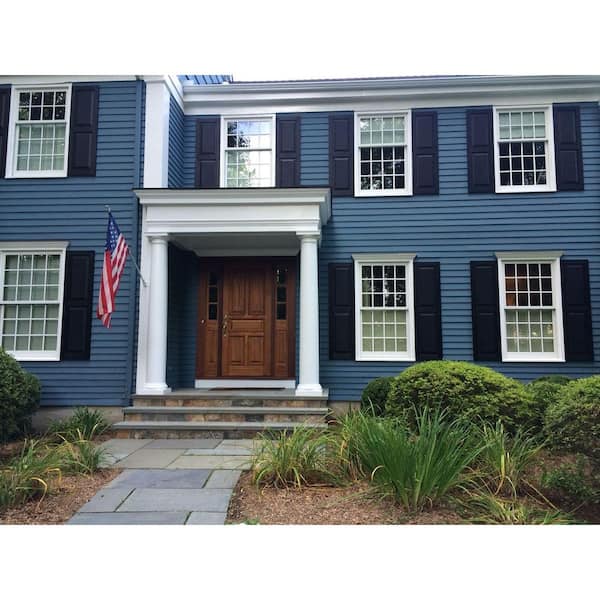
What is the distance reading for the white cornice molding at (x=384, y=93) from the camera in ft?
26.3

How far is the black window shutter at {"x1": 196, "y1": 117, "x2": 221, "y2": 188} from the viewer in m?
8.49

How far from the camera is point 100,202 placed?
7.59 m

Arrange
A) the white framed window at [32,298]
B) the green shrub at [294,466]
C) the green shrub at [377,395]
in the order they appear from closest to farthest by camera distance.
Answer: the green shrub at [294,466] → the green shrub at [377,395] → the white framed window at [32,298]

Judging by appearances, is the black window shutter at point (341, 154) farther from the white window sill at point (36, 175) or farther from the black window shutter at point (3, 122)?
the black window shutter at point (3, 122)

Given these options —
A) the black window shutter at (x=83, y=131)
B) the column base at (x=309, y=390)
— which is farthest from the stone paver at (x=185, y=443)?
the black window shutter at (x=83, y=131)

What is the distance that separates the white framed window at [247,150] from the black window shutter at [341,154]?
1.08 m

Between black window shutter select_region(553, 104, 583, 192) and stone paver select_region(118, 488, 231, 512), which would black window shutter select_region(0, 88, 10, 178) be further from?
black window shutter select_region(553, 104, 583, 192)

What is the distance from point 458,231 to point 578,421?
4904 millimetres

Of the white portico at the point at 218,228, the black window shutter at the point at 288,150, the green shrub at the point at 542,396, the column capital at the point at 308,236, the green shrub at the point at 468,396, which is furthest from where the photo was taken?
the black window shutter at the point at 288,150

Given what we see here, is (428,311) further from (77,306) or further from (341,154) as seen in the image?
(77,306)

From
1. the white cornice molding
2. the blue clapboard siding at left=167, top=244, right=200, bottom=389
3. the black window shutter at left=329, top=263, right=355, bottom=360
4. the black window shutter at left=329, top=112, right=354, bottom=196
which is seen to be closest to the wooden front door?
the blue clapboard siding at left=167, top=244, right=200, bottom=389

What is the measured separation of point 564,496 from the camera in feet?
12.5

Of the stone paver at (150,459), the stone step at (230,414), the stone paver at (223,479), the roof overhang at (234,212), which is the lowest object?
the stone paver at (150,459)

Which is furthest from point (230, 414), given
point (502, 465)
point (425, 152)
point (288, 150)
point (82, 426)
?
point (425, 152)
